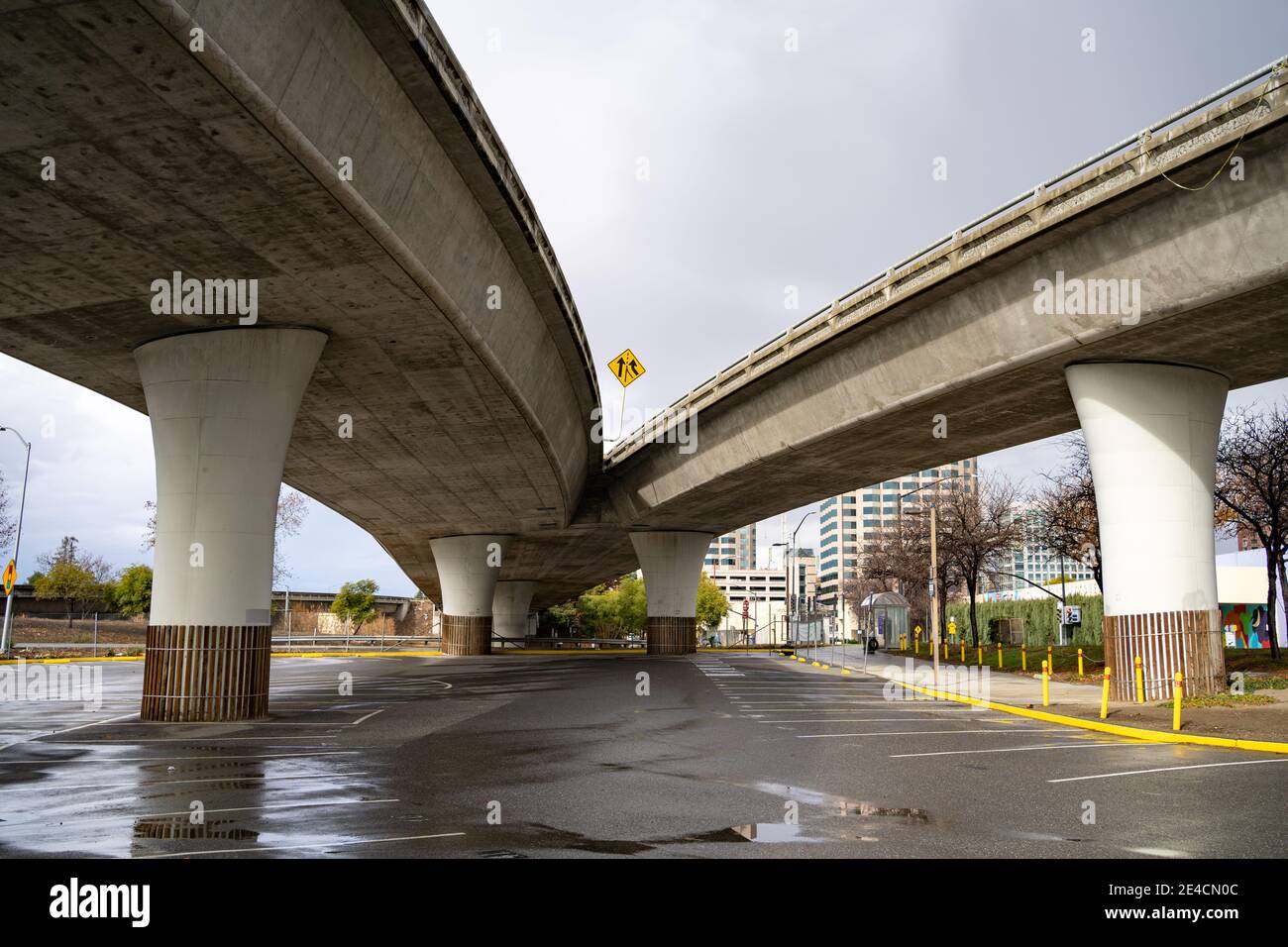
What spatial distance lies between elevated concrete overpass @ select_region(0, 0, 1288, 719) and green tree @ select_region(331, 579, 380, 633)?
172ft

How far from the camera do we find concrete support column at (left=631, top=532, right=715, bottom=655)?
179 ft

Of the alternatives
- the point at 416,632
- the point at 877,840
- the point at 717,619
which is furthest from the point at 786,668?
the point at 717,619

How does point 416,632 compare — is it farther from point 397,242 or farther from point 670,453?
point 397,242

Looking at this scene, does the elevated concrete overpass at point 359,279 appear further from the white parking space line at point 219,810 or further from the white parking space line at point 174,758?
the white parking space line at point 219,810

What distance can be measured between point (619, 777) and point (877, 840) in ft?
13.9

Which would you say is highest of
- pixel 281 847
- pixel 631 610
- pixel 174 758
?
pixel 281 847

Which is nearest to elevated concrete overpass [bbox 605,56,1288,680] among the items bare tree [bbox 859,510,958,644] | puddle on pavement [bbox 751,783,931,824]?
puddle on pavement [bbox 751,783,931,824]

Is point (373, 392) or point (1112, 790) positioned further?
point (373, 392)

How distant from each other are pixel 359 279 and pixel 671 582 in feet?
127

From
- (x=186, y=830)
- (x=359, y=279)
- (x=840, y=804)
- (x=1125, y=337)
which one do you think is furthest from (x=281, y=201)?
(x=1125, y=337)

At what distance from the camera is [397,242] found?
641 inches

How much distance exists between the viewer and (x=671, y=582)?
181 feet

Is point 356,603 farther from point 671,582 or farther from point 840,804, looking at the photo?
point 840,804

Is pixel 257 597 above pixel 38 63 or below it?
below
